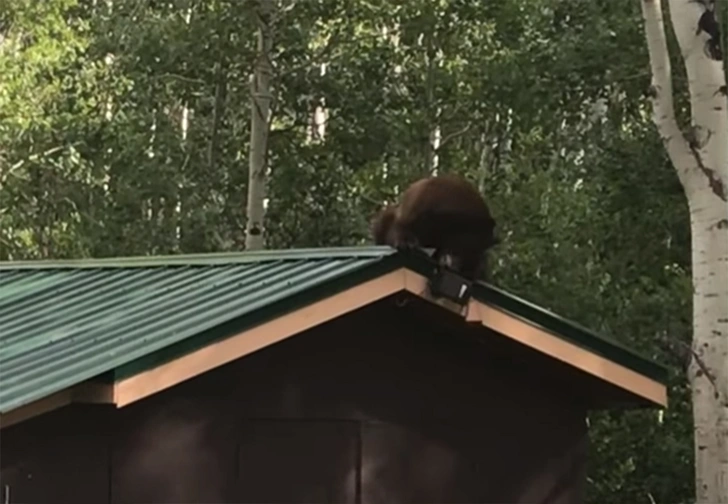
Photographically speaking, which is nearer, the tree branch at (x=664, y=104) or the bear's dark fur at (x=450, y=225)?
the bear's dark fur at (x=450, y=225)

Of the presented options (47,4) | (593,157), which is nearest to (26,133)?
(47,4)

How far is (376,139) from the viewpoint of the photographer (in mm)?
15258

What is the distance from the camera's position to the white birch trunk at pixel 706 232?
746 centimetres

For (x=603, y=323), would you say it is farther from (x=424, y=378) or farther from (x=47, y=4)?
(x=47, y=4)

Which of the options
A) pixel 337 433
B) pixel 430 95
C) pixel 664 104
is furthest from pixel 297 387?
pixel 430 95

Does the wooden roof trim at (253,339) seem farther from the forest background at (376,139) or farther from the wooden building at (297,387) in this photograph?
the forest background at (376,139)

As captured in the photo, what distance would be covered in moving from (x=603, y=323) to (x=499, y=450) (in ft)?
21.0

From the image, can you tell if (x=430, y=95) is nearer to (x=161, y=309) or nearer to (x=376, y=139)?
(x=376, y=139)

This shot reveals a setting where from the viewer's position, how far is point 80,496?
5.59m

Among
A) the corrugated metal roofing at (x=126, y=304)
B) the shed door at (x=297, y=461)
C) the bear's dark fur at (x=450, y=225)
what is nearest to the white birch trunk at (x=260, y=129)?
the corrugated metal roofing at (x=126, y=304)

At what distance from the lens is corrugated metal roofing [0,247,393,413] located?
5.34 m

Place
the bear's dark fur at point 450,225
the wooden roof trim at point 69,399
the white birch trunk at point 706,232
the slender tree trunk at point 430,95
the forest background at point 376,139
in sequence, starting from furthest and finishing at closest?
the slender tree trunk at point 430,95
the forest background at point 376,139
the white birch trunk at point 706,232
the bear's dark fur at point 450,225
the wooden roof trim at point 69,399

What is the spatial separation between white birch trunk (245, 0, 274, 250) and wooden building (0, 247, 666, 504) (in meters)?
6.37

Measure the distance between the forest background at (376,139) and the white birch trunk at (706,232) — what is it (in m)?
4.82
